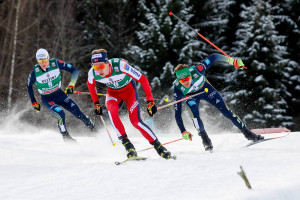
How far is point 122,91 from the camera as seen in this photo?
552cm

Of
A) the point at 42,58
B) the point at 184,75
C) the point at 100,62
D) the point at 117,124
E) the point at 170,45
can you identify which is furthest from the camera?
the point at 170,45

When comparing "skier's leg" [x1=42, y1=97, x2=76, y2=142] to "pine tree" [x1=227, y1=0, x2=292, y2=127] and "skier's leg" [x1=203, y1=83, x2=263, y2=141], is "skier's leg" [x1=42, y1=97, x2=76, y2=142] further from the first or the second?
"pine tree" [x1=227, y1=0, x2=292, y2=127]

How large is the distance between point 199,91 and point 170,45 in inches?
439

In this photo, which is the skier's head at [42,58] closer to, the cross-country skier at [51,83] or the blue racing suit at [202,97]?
the cross-country skier at [51,83]

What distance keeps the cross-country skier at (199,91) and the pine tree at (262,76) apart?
989 centimetres

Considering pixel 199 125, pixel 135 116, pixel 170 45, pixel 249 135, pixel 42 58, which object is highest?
pixel 170 45

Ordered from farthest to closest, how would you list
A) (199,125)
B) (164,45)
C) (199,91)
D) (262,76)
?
(164,45)
(262,76)
(199,91)
(199,125)

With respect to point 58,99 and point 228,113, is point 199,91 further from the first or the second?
point 58,99

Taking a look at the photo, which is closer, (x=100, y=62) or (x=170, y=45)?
(x=100, y=62)

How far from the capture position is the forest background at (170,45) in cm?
1639

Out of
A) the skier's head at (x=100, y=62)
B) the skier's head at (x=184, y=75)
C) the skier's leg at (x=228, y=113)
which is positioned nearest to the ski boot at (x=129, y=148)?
the skier's head at (x=100, y=62)

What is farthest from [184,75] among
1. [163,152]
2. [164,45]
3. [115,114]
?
[164,45]

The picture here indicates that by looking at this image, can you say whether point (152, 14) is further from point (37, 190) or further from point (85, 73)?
point (37, 190)

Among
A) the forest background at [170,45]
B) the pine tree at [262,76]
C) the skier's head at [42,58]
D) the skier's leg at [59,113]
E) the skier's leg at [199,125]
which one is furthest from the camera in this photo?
the forest background at [170,45]
